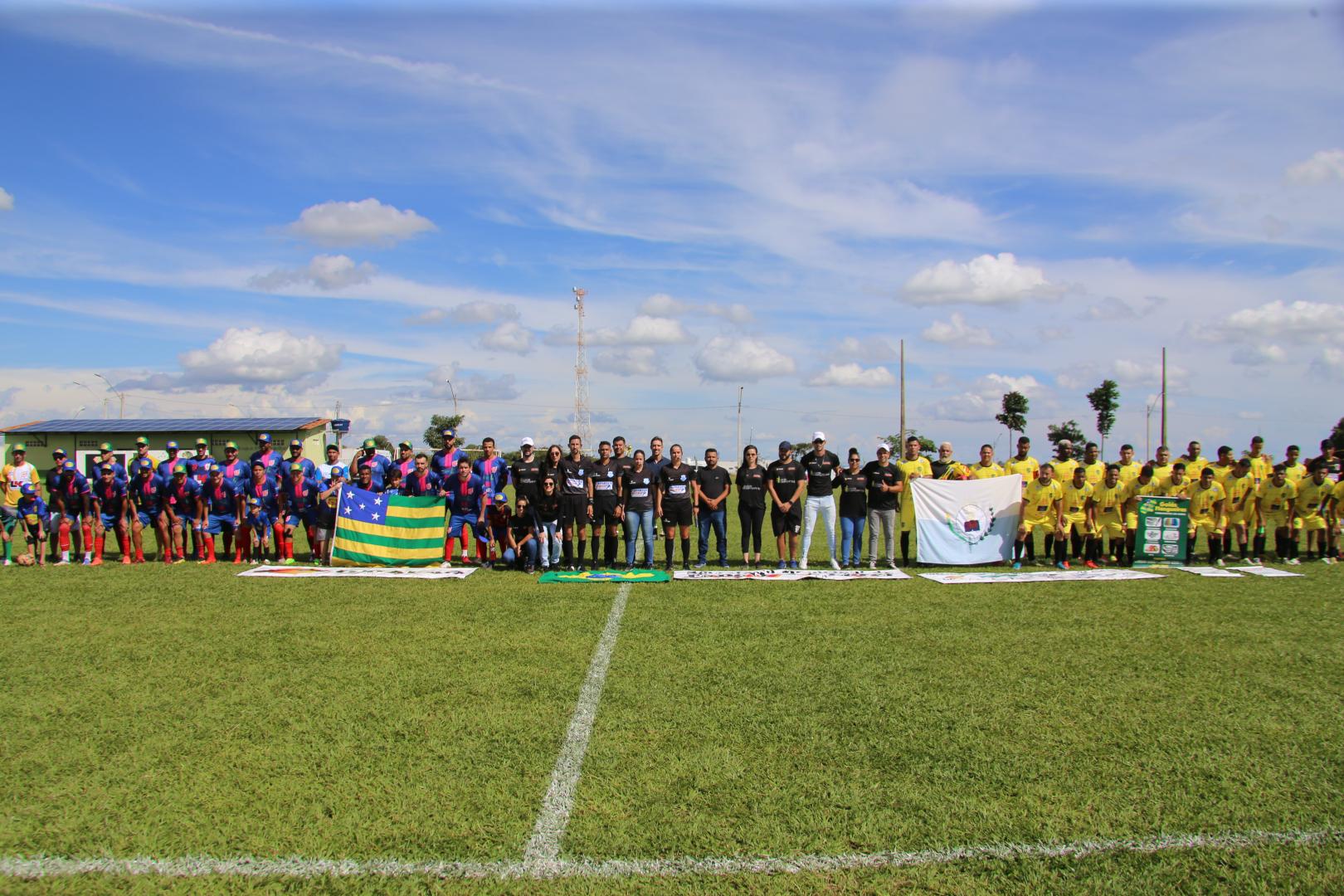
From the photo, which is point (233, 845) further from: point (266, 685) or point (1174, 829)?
point (1174, 829)

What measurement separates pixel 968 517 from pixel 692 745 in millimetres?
8885

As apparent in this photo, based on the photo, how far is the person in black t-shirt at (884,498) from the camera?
38.8ft

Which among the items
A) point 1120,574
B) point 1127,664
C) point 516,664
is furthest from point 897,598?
point 516,664

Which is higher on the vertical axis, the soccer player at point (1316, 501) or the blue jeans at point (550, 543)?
the soccer player at point (1316, 501)

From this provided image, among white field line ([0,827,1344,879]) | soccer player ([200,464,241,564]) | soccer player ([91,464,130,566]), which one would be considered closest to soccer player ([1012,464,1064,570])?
white field line ([0,827,1344,879])

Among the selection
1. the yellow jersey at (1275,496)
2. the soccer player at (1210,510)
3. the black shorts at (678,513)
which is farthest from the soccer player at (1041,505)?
the black shorts at (678,513)

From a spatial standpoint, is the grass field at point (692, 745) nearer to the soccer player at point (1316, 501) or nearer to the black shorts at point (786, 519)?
the black shorts at point (786, 519)

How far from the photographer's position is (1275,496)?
12.4 metres

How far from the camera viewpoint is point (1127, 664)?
6367 mm

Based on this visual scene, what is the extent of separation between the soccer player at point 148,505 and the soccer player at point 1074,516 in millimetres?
12995

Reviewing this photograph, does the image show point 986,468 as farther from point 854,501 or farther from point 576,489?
point 576,489

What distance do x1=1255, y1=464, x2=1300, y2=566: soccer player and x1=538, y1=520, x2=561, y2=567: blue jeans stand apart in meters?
10.5

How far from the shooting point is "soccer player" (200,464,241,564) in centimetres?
1195

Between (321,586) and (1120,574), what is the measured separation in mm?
10281
